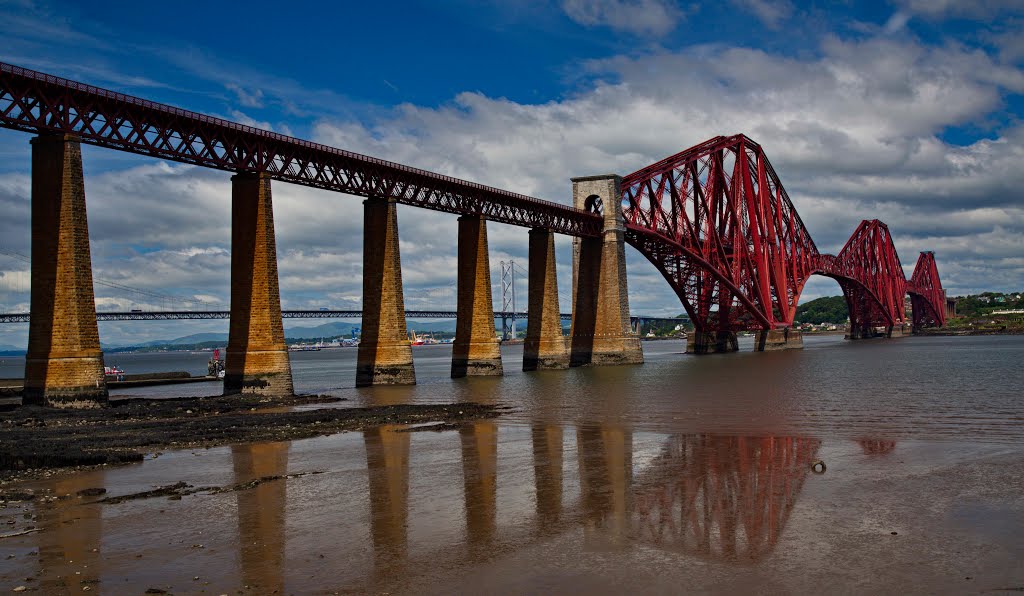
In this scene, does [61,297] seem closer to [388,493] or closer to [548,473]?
[388,493]

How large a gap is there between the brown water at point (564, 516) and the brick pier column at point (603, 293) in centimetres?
5079

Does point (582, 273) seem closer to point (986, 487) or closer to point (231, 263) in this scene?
point (231, 263)

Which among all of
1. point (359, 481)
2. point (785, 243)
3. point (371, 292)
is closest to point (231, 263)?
point (371, 292)

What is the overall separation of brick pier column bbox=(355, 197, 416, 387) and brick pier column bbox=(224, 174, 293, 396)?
8.88m

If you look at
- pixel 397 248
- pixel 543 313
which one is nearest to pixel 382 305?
pixel 397 248

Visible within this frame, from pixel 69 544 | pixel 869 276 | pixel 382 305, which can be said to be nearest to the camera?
pixel 69 544

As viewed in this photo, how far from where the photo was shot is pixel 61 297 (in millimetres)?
34031

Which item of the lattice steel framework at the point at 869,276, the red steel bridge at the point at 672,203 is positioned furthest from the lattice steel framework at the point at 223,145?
the lattice steel framework at the point at 869,276

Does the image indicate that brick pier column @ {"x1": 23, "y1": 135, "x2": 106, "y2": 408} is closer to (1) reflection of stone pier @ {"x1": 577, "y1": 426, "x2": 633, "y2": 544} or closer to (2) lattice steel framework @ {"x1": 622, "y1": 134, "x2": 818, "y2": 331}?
(1) reflection of stone pier @ {"x1": 577, "y1": 426, "x2": 633, "y2": 544}

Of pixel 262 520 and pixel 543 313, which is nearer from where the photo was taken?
pixel 262 520

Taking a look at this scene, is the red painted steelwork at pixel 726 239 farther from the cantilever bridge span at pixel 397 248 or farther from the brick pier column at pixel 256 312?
the brick pier column at pixel 256 312

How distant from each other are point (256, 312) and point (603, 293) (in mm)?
42678

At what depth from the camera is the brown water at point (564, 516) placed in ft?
36.2

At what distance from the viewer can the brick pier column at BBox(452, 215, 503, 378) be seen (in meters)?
60.8
